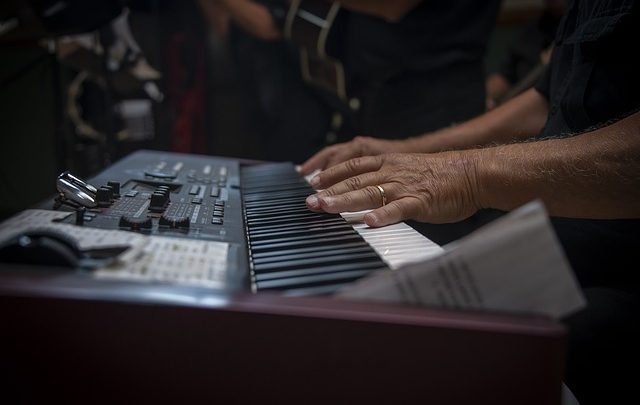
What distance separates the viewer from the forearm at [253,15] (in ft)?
6.95

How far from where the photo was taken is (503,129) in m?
1.31

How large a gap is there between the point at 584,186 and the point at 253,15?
1.70 meters

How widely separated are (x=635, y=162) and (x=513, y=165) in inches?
5.8

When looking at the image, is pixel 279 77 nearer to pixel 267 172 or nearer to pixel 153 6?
pixel 153 6

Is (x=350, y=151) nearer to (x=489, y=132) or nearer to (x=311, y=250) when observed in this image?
(x=489, y=132)

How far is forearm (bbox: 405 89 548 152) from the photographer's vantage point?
1.30m

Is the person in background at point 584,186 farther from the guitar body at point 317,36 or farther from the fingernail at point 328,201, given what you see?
the guitar body at point 317,36

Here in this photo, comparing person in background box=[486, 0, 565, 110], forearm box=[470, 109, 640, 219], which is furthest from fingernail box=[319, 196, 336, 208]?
person in background box=[486, 0, 565, 110]

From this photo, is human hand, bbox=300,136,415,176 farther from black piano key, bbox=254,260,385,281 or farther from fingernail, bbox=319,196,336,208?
black piano key, bbox=254,260,385,281

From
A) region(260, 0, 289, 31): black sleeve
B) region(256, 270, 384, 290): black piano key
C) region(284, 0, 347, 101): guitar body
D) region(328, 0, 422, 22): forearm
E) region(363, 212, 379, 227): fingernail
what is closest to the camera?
region(256, 270, 384, 290): black piano key

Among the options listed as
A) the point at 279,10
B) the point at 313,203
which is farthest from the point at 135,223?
the point at 279,10

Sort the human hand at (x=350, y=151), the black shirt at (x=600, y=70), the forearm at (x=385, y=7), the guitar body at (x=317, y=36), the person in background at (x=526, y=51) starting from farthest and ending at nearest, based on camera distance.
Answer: the person in background at (x=526, y=51) → the guitar body at (x=317, y=36) → the forearm at (x=385, y=7) → the human hand at (x=350, y=151) → the black shirt at (x=600, y=70)

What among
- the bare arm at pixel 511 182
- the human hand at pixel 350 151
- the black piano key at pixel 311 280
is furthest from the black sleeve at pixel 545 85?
the black piano key at pixel 311 280

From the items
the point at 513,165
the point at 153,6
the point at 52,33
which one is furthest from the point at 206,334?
the point at 153,6
